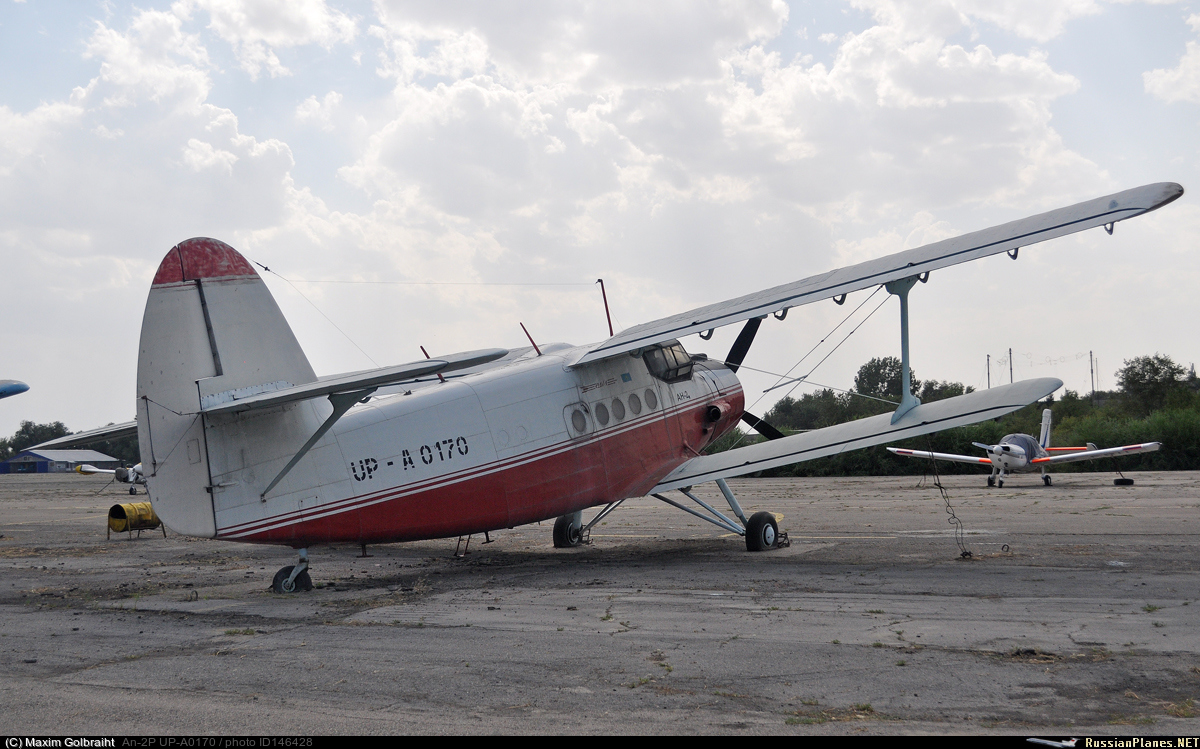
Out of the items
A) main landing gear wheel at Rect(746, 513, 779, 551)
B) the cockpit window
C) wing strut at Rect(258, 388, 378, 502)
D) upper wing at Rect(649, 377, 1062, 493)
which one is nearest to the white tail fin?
wing strut at Rect(258, 388, 378, 502)

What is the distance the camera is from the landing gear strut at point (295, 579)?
10656 mm

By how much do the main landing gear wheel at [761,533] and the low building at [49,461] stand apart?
121069 mm

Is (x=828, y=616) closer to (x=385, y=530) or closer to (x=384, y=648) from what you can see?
(x=384, y=648)

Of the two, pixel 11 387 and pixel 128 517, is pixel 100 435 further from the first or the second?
pixel 128 517

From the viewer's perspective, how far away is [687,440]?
15258mm

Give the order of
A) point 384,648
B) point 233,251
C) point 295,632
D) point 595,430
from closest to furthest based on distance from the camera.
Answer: point 384,648, point 295,632, point 233,251, point 595,430

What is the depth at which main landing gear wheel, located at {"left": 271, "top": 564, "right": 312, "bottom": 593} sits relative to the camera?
35.0 ft

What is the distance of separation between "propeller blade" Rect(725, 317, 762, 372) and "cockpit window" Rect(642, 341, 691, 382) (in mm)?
1807

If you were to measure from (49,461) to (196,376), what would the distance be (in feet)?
439

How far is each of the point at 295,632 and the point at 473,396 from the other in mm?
4603

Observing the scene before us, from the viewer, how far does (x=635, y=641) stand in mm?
7309

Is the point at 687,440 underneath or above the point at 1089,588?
above

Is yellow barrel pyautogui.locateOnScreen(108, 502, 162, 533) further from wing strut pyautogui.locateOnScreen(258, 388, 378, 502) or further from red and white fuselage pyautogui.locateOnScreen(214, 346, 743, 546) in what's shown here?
wing strut pyautogui.locateOnScreen(258, 388, 378, 502)

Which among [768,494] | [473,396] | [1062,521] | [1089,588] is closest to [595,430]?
[473,396]
